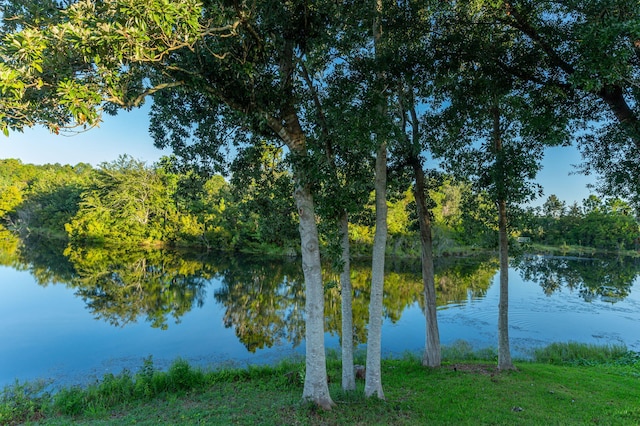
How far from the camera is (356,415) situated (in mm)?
5988

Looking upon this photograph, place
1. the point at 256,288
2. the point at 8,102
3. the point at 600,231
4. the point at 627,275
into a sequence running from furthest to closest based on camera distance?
the point at 600,231
the point at 627,275
the point at 256,288
the point at 8,102

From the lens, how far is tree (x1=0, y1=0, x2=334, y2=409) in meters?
3.60

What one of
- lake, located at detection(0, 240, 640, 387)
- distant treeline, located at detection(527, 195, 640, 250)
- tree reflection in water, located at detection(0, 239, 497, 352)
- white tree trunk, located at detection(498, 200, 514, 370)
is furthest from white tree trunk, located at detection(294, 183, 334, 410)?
distant treeline, located at detection(527, 195, 640, 250)

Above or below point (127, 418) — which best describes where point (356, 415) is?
above

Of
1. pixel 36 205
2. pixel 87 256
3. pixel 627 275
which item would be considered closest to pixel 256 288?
pixel 87 256

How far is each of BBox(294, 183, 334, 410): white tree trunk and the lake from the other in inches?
296

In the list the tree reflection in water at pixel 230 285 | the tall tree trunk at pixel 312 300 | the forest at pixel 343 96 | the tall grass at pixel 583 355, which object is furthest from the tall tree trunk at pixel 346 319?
the tall grass at pixel 583 355

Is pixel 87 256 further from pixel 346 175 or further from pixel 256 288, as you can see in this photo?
pixel 346 175

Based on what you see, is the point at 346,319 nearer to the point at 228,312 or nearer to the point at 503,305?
the point at 503,305

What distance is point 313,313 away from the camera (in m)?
6.32

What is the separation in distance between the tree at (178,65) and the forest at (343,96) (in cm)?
3

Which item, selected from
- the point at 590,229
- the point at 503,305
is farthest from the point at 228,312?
the point at 590,229

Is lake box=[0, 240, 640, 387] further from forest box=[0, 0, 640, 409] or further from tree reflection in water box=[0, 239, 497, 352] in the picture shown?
forest box=[0, 0, 640, 409]

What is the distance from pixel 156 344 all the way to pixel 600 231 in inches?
2998
